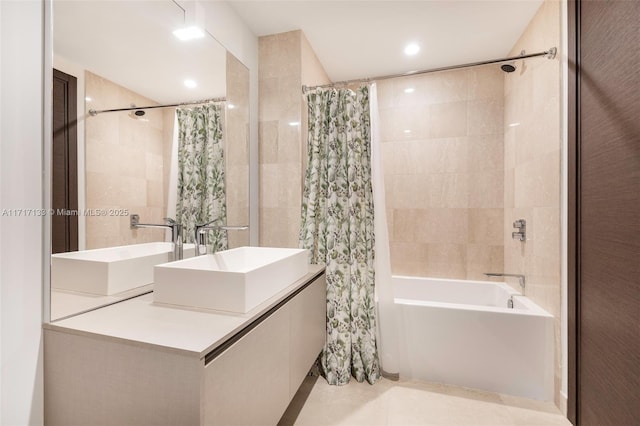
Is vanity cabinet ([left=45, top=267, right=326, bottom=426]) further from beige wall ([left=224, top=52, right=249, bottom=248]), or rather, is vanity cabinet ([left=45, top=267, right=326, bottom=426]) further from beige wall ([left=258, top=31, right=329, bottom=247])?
beige wall ([left=258, top=31, right=329, bottom=247])

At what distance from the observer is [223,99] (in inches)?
69.6

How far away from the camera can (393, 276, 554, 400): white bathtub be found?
1.79 meters

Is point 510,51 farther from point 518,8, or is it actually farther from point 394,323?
point 394,323

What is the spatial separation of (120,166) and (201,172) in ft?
1.45

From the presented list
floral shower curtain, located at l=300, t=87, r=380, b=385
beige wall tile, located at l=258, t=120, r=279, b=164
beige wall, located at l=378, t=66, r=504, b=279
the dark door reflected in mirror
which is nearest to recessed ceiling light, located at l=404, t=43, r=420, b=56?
beige wall, located at l=378, t=66, r=504, b=279

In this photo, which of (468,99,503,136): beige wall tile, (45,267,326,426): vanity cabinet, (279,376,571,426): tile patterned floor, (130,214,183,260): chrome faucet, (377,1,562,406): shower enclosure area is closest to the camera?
(45,267,326,426): vanity cabinet

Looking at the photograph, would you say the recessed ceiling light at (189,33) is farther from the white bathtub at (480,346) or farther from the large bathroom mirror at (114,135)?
the white bathtub at (480,346)

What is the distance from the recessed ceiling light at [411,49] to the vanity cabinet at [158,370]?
7.34ft

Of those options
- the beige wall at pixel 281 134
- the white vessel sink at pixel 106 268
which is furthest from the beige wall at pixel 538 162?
the white vessel sink at pixel 106 268

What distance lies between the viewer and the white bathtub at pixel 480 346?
1.79m

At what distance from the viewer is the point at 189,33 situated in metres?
1.55

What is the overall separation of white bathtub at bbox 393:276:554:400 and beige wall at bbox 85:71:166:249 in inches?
64.0

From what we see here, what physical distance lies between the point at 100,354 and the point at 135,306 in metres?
0.26

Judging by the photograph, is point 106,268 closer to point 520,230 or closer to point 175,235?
point 175,235
